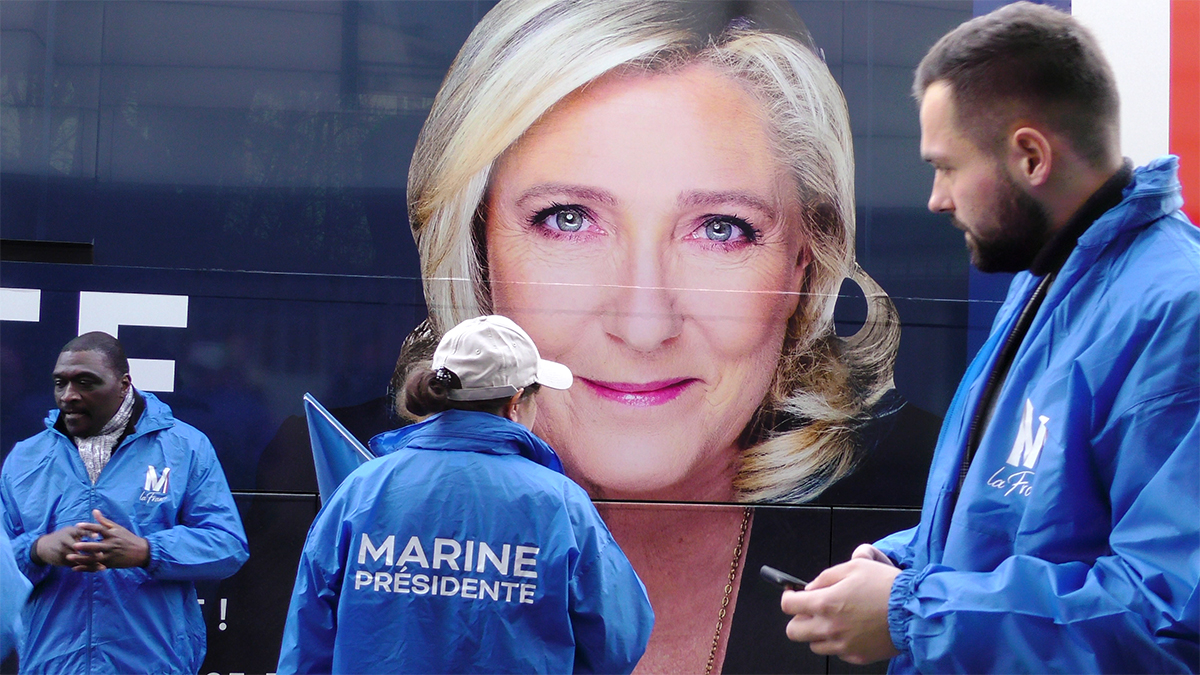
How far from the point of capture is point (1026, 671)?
52.8 inches

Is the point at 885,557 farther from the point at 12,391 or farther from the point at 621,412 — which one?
the point at 12,391

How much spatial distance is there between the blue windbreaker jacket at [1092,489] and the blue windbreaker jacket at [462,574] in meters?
0.68

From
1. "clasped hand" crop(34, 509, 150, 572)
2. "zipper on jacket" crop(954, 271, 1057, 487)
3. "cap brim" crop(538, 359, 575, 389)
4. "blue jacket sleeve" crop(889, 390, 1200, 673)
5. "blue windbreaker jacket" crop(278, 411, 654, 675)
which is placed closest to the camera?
"blue jacket sleeve" crop(889, 390, 1200, 673)

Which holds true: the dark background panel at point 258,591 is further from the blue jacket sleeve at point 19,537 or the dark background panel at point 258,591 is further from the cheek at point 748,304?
the cheek at point 748,304

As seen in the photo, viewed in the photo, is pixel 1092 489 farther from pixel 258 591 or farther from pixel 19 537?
pixel 19 537

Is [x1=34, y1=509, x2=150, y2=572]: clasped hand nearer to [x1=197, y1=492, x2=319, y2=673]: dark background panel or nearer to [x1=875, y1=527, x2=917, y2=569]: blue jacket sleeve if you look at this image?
[x1=197, y1=492, x2=319, y2=673]: dark background panel

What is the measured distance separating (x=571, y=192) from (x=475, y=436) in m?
1.47

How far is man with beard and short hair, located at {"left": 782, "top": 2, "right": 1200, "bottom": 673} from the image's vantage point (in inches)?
50.8

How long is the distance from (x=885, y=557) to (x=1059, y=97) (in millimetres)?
818

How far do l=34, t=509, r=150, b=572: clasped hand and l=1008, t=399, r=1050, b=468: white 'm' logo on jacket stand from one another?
9.09 feet

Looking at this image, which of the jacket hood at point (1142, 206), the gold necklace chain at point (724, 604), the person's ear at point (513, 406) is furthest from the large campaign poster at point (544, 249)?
the jacket hood at point (1142, 206)

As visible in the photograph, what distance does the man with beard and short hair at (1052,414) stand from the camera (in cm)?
129

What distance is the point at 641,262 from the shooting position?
3.34 meters

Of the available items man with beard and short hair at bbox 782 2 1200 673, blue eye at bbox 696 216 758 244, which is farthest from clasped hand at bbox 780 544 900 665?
blue eye at bbox 696 216 758 244
